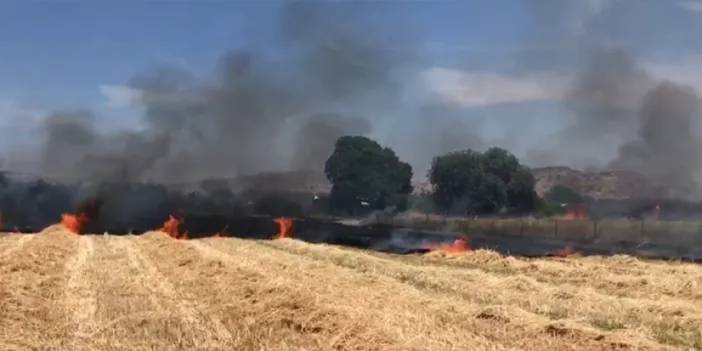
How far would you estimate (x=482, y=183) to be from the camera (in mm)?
85125

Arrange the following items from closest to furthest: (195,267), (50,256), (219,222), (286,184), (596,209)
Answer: (195,267)
(50,256)
(219,222)
(596,209)
(286,184)

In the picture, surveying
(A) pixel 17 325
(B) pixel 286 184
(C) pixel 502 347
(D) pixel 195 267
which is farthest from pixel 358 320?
(B) pixel 286 184

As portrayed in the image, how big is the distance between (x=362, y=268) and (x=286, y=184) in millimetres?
61836

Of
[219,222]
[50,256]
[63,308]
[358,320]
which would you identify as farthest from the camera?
[219,222]

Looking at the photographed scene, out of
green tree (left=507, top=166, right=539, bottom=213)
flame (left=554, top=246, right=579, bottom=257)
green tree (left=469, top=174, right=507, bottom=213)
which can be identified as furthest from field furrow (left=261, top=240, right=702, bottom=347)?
green tree (left=469, top=174, right=507, bottom=213)

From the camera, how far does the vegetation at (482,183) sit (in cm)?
8319

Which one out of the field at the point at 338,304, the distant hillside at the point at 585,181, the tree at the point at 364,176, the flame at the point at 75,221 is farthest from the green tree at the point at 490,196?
the field at the point at 338,304

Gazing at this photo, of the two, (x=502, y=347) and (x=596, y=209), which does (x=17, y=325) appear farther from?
(x=596, y=209)

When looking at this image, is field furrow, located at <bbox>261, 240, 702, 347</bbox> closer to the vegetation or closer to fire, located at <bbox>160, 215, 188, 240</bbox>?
fire, located at <bbox>160, 215, 188, 240</bbox>

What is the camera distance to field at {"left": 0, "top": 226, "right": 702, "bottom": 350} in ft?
43.1

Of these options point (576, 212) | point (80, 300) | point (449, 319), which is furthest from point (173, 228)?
point (449, 319)

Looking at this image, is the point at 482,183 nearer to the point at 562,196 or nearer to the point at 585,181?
the point at 562,196

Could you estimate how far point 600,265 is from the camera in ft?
95.0

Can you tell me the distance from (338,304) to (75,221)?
43705mm
